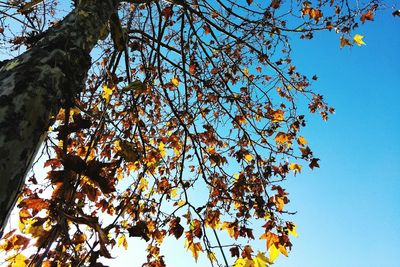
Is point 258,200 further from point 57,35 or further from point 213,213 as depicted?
point 57,35

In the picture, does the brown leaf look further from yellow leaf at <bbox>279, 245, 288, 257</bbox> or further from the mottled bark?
yellow leaf at <bbox>279, 245, 288, 257</bbox>

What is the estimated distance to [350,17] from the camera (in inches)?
172

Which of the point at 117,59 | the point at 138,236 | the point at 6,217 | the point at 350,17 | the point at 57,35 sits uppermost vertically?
the point at 350,17

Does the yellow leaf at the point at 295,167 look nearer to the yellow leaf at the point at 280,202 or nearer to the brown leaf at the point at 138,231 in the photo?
the yellow leaf at the point at 280,202

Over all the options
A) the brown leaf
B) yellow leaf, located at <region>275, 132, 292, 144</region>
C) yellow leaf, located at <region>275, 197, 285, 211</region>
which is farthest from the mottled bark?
yellow leaf, located at <region>275, 132, 292, 144</region>

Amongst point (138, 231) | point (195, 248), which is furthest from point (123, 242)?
point (138, 231)

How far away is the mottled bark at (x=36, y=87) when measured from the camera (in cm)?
104

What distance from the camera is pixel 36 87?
125 centimetres

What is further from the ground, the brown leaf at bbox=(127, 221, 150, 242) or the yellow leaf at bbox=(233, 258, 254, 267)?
the yellow leaf at bbox=(233, 258, 254, 267)

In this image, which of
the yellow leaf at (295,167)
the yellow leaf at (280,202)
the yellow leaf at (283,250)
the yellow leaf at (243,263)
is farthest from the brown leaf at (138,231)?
the yellow leaf at (295,167)

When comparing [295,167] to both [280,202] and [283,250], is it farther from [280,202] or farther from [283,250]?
[283,250]

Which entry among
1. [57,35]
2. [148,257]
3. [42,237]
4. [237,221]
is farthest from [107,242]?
[148,257]

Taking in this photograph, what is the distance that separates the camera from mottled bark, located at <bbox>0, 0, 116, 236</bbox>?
1.04 metres

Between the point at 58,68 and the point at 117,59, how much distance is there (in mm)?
2328
